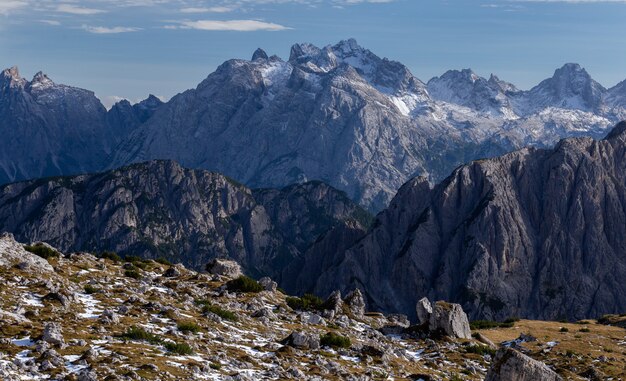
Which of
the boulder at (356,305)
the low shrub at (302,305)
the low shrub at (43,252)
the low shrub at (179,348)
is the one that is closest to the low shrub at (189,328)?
the low shrub at (179,348)

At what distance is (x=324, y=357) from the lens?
52594 mm

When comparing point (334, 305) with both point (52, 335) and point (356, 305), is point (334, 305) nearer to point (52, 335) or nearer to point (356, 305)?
point (356, 305)

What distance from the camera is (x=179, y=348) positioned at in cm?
4650

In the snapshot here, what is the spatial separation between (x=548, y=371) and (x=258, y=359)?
17.4m

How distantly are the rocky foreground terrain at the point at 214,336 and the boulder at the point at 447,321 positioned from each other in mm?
106

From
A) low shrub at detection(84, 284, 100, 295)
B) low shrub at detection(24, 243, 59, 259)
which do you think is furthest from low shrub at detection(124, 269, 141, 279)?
low shrub at detection(84, 284, 100, 295)

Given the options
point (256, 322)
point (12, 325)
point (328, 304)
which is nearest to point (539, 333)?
point (328, 304)

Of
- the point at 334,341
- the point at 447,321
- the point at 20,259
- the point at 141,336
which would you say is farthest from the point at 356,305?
the point at 141,336

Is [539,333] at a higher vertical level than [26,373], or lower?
lower

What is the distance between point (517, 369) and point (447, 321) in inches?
1155

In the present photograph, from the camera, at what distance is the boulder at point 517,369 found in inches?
1774

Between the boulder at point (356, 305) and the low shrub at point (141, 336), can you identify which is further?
the boulder at point (356, 305)

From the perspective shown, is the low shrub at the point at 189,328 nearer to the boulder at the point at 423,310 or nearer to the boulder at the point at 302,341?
the boulder at the point at 302,341

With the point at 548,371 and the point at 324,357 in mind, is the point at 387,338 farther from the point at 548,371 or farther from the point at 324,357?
the point at 548,371
